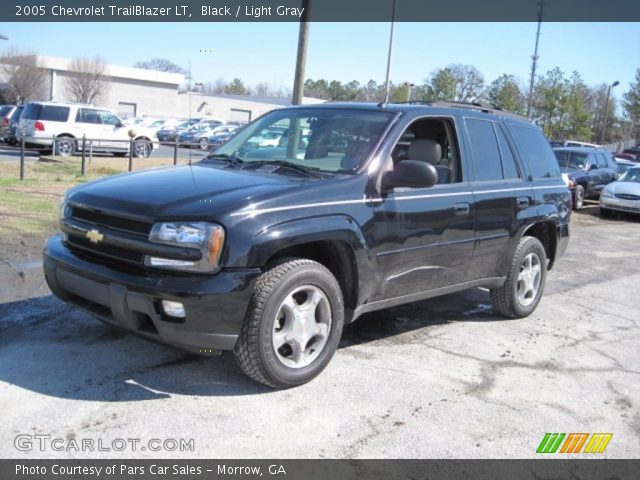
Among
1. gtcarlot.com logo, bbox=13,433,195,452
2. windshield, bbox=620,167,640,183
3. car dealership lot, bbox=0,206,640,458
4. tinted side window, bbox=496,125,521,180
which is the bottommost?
gtcarlot.com logo, bbox=13,433,195,452

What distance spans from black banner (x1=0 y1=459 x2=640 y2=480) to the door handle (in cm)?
216

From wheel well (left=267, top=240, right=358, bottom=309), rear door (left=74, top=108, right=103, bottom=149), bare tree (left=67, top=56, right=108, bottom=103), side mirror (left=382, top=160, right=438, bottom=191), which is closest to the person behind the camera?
wheel well (left=267, top=240, right=358, bottom=309)

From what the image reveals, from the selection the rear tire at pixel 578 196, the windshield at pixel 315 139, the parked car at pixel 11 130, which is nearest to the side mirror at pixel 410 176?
the windshield at pixel 315 139

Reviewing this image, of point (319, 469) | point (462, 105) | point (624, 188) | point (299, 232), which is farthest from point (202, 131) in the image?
point (319, 469)

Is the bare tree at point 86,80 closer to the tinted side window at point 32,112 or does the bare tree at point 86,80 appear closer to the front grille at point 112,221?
the tinted side window at point 32,112

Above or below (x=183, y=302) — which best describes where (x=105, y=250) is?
above

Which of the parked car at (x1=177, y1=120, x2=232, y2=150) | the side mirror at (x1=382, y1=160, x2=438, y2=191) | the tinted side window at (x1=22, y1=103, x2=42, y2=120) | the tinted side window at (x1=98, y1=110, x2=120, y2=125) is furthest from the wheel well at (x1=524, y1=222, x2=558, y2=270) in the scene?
the parked car at (x1=177, y1=120, x2=232, y2=150)

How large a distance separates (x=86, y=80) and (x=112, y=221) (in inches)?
2360

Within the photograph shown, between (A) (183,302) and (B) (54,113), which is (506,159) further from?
(B) (54,113)

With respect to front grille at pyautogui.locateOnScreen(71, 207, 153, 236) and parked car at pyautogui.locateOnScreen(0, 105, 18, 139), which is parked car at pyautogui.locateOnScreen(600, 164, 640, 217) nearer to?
front grille at pyautogui.locateOnScreen(71, 207, 153, 236)

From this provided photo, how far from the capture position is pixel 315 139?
16.3 ft

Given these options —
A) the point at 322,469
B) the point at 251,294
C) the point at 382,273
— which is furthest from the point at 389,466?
the point at 382,273

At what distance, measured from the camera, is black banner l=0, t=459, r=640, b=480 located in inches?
118

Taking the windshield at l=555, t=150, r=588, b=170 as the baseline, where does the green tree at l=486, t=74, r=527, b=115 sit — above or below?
above
